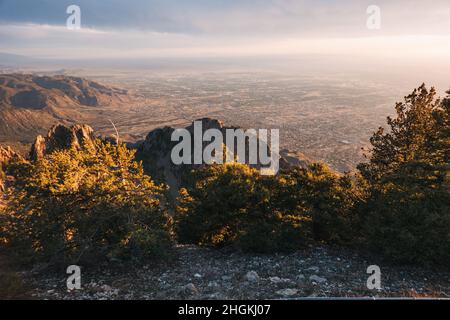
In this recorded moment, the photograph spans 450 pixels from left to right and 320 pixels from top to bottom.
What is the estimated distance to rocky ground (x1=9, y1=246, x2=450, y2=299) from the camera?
14083 mm

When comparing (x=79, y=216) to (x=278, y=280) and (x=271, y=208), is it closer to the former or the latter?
(x=278, y=280)

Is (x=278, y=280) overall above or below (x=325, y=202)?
below

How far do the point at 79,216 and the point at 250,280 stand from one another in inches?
378

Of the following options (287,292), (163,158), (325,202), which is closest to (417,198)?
(325,202)

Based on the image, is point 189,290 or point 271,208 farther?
point 271,208

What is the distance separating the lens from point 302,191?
71.4ft

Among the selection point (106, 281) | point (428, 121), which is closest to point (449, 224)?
point (428, 121)

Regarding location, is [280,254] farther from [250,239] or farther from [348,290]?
[348,290]

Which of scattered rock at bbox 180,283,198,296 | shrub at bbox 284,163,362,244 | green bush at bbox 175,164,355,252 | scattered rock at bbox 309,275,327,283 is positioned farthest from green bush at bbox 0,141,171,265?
shrub at bbox 284,163,362,244

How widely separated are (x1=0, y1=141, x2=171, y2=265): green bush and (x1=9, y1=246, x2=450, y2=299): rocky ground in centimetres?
105

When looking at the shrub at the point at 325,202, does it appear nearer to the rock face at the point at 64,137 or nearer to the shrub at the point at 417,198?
the shrub at the point at 417,198

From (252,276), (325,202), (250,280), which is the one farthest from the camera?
(325,202)

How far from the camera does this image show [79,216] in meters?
18.1

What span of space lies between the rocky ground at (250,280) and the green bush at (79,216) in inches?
41.4
